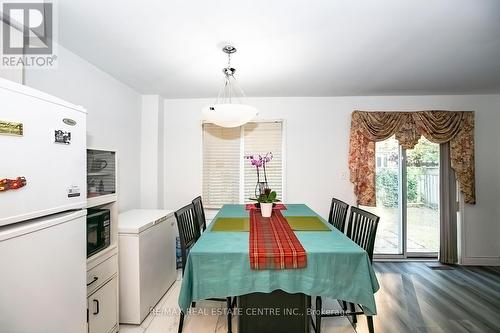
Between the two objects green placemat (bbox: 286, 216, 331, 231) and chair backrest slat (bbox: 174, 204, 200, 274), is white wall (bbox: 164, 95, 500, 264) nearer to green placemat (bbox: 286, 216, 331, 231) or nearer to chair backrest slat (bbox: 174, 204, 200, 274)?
green placemat (bbox: 286, 216, 331, 231)

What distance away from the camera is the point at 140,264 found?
6.59 ft

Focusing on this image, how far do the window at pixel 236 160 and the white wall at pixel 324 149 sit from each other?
12 centimetres

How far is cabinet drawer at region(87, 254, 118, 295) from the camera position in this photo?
159 centimetres

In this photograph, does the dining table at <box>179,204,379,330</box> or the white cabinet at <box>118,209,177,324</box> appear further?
the white cabinet at <box>118,209,177,324</box>

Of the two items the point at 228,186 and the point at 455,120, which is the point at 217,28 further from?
the point at 455,120

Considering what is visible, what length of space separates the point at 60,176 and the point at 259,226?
4.60 ft

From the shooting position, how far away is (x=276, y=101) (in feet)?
11.4

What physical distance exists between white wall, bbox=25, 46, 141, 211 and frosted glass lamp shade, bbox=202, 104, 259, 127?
3.90 feet

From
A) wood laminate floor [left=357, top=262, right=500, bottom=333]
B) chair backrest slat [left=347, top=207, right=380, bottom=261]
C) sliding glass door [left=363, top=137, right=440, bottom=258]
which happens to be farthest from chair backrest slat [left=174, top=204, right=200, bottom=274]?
sliding glass door [left=363, top=137, right=440, bottom=258]

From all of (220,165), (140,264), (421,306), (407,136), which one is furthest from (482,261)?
(140,264)

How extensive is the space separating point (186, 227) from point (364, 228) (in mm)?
1453

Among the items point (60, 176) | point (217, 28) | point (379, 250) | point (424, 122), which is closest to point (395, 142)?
point (424, 122)

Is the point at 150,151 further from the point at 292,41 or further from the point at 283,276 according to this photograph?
the point at 283,276
